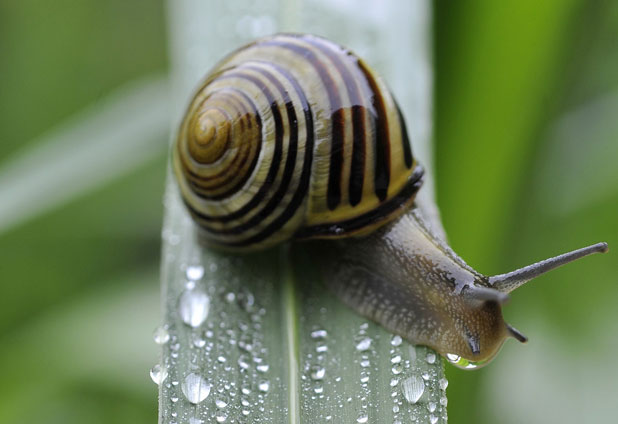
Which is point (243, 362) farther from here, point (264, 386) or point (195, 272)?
point (195, 272)

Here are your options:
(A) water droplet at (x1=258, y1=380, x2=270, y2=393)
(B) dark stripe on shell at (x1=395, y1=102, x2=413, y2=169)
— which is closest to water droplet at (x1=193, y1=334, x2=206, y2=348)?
(A) water droplet at (x1=258, y1=380, x2=270, y2=393)

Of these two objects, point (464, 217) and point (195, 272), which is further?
point (464, 217)

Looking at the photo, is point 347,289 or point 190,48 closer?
point 347,289

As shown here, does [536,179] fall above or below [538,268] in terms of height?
above

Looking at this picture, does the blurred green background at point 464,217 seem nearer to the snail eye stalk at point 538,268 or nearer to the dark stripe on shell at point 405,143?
the dark stripe on shell at point 405,143

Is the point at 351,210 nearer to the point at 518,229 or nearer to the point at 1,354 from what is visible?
the point at 518,229

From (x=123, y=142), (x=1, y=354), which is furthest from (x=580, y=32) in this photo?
(x=1, y=354)

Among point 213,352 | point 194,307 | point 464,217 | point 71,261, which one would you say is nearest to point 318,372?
point 213,352
